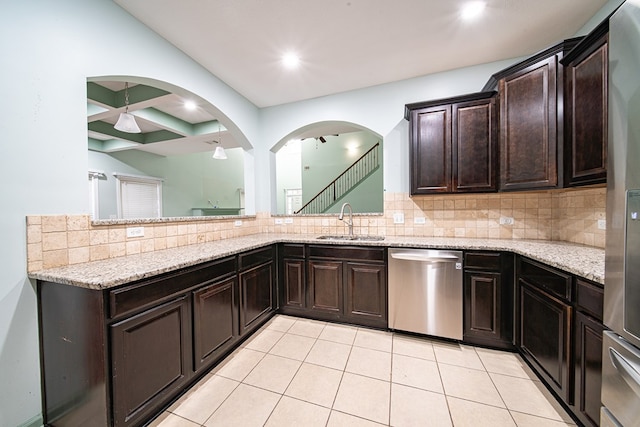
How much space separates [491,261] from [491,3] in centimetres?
207

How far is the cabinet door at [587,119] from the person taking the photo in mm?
1421

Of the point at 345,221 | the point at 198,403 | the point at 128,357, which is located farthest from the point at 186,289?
the point at 345,221

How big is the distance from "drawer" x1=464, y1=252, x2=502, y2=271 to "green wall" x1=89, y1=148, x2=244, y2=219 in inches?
270

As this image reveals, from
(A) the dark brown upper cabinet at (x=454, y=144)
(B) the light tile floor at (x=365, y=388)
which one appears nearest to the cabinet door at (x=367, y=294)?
(B) the light tile floor at (x=365, y=388)

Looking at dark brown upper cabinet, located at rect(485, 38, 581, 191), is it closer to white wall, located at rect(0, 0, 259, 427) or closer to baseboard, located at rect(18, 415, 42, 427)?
white wall, located at rect(0, 0, 259, 427)

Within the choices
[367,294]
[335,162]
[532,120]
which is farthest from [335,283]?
[335,162]

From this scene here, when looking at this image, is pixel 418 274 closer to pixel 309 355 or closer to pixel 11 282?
pixel 309 355

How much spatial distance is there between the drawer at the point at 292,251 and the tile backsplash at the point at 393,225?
2.08 feet

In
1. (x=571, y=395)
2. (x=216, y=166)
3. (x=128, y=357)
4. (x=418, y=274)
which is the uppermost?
(x=216, y=166)

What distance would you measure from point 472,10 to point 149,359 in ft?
11.0

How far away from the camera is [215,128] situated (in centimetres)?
438

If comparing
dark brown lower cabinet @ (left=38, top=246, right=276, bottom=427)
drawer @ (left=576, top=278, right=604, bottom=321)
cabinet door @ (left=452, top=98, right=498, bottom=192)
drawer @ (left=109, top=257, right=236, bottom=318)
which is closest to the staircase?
cabinet door @ (left=452, top=98, right=498, bottom=192)

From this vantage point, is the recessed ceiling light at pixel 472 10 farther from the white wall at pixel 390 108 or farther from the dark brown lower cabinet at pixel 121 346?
the dark brown lower cabinet at pixel 121 346

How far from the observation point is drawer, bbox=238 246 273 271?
2.13 meters
